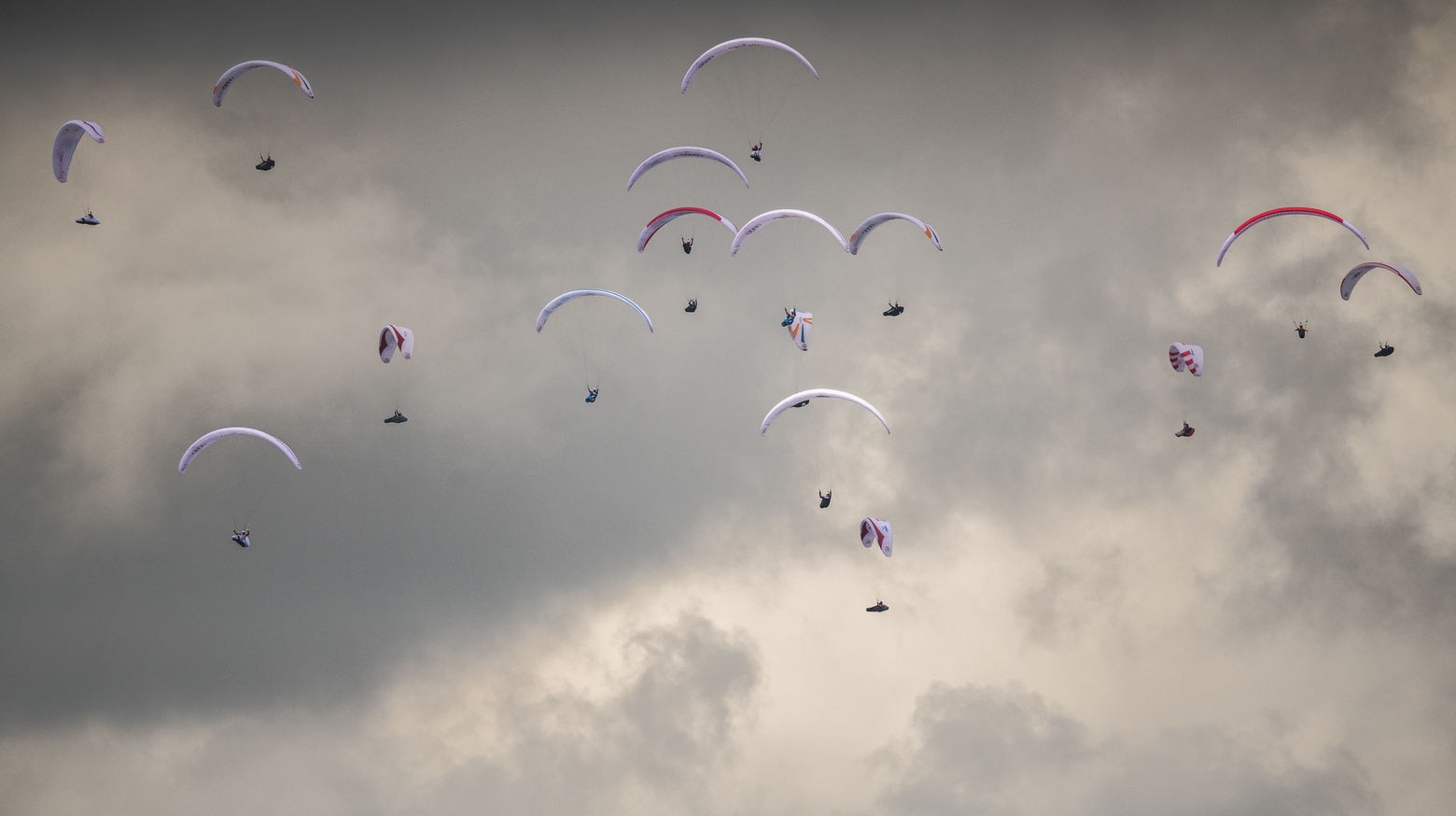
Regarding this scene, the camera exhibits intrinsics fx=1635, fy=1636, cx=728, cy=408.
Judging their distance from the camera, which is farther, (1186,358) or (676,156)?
(1186,358)

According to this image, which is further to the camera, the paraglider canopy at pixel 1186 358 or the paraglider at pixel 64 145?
the paraglider canopy at pixel 1186 358

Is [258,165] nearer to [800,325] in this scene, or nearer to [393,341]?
[393,341]

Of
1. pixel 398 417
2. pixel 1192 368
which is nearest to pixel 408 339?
pixel 398 417

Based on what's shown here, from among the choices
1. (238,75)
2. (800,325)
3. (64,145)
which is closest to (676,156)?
(800,325)

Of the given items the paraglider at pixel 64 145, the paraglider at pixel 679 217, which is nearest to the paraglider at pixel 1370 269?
the paraglider at pixel 679 217

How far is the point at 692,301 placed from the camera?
298 feet

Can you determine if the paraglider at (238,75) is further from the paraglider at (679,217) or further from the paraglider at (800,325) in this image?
the paraglider at (800,325)

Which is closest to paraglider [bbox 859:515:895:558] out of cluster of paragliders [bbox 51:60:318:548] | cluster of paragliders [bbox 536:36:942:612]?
cluster of paragliders [bbox 536:36:942:612]

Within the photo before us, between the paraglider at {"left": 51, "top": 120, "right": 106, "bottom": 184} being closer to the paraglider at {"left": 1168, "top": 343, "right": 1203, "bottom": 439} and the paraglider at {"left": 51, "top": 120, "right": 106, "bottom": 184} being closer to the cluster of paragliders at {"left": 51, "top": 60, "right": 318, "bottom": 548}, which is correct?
the cluster of paragliders at {"left": 51, "top": 60, "right": 318, "bottom": 548}

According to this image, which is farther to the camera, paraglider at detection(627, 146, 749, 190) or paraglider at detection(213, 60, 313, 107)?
paraglider at detection(627, 146, 749, 190)

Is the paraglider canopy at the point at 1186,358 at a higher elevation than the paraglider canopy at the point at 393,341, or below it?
higher

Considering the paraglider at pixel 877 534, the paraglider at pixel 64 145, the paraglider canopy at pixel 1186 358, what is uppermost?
the paraglider canopy at pixel 1186 358

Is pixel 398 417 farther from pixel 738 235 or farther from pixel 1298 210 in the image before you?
pixel 1298 210

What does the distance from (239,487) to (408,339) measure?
284 ft
